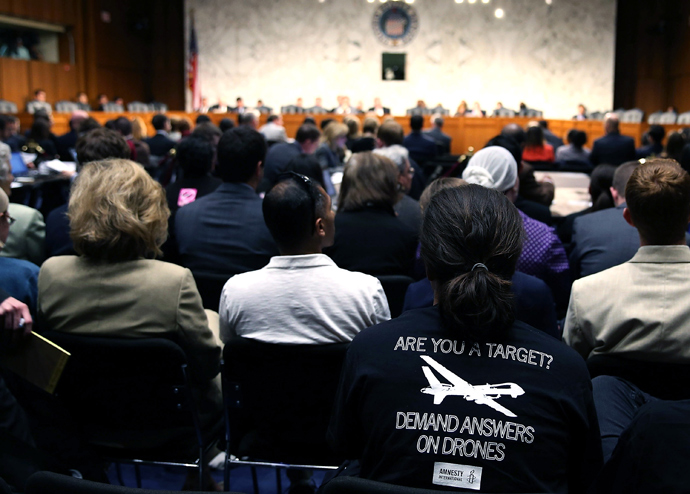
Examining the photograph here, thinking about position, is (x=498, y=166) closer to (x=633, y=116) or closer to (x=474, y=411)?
(x=474, y=411)

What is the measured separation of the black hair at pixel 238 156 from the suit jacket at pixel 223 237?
247mm

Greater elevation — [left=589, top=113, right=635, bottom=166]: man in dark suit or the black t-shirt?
[left=589, top=113, right=635, bottom=166]: man in dark suit

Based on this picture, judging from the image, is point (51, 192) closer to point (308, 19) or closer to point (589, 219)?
point (589, 219)

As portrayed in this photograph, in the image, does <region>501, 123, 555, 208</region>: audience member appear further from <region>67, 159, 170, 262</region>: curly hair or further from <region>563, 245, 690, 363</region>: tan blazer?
<region>67, 159, 170, 262</region>: curly hair

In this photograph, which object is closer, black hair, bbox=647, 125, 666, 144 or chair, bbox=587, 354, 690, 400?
chair, bbox=587, 354, 690, 400

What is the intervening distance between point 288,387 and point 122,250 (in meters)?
0.61

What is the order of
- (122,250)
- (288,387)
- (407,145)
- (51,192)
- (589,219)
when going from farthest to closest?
(407,145), (51,192), (589,219), (122,250), (288,387)

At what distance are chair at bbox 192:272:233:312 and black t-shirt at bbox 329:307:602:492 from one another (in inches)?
49.8

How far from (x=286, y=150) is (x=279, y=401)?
3.82m

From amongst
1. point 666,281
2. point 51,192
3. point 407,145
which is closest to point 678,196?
point 666,281

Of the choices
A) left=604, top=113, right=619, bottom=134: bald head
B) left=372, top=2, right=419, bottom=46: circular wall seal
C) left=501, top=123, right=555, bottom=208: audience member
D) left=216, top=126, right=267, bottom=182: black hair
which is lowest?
left=501, top=123, right=555, bottom=208: audience member

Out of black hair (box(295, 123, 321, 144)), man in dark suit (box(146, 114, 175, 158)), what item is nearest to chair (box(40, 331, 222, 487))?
black hair (box(295, 123, 321, 144))

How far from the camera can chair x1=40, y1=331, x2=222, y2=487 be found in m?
1.74

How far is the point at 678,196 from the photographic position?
1845mm
